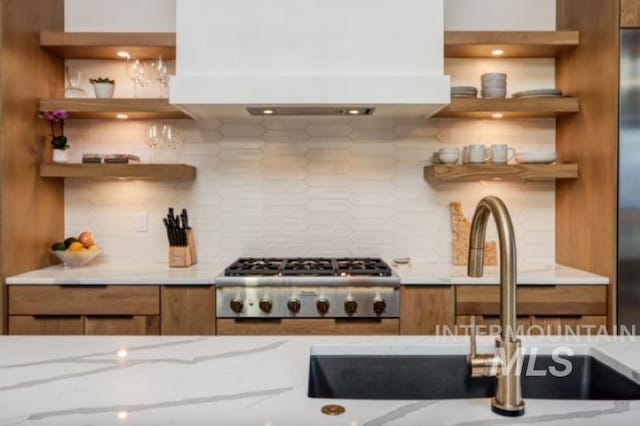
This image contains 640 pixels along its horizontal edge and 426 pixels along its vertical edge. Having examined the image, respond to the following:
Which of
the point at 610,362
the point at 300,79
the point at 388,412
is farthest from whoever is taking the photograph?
the point at 300,79

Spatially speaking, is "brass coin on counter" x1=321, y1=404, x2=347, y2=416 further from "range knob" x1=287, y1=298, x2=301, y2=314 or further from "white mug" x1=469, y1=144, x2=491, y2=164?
"white mug" x1=469, y1=144, x2=491, y2=164

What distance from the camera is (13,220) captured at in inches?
108

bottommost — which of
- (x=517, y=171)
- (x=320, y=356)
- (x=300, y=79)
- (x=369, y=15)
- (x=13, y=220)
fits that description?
(x=320, y=356)

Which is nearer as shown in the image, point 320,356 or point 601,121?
point 320,356

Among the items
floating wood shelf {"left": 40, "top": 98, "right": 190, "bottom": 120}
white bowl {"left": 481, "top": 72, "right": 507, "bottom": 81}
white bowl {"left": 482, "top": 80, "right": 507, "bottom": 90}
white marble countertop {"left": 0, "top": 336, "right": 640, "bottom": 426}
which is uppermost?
white bowl {"left": 481, "top": 72, "right": 507, "bottom": 81}

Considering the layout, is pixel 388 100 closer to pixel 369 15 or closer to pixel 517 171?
pixel 369 15

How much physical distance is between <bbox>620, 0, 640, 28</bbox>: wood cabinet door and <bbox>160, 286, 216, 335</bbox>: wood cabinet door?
233cm

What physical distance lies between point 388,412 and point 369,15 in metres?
2.15

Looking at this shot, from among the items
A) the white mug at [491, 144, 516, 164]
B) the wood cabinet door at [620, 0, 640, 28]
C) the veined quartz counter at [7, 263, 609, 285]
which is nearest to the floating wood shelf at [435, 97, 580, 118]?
the white mug at [491, 144, 516, 164]

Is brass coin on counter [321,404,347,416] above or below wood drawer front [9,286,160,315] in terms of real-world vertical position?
above

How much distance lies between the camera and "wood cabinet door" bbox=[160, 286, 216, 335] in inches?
106

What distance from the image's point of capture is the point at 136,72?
305 cm

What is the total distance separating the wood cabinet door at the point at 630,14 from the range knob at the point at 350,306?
1.81m

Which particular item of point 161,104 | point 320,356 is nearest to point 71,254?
point 161,104
